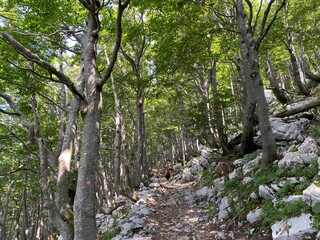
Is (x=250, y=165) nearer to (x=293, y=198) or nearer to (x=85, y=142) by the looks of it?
(x=293, y=198)

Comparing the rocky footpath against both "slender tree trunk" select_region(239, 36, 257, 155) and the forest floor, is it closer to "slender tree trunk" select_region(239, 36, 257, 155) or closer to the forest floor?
the forest floor

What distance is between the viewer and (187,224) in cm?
798

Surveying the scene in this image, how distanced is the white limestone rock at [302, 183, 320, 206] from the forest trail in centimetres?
177

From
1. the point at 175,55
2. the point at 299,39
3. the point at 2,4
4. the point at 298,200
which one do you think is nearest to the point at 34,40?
the point at 2,4

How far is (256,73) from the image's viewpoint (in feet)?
24.4

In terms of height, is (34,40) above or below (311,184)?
above

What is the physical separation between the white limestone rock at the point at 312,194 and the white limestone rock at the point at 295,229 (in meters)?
0.27

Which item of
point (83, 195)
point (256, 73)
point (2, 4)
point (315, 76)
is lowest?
point (83, 195)

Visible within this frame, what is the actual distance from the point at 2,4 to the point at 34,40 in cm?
284

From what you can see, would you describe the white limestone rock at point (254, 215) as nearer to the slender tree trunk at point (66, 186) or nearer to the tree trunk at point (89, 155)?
the tree trunk at point (89, 155)

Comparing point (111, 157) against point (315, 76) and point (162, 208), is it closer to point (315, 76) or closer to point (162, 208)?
point (162, 208)

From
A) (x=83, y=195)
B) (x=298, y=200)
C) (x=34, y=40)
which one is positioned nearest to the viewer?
(x=83, y=195)

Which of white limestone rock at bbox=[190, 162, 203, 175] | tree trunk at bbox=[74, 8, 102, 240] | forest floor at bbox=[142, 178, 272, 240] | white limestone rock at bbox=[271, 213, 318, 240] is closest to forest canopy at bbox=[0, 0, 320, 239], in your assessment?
tree trunk at bbox=[74, 8, 102, 240]

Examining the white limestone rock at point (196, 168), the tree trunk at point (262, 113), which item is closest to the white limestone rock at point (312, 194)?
the tree trunk at point (262, 113)
